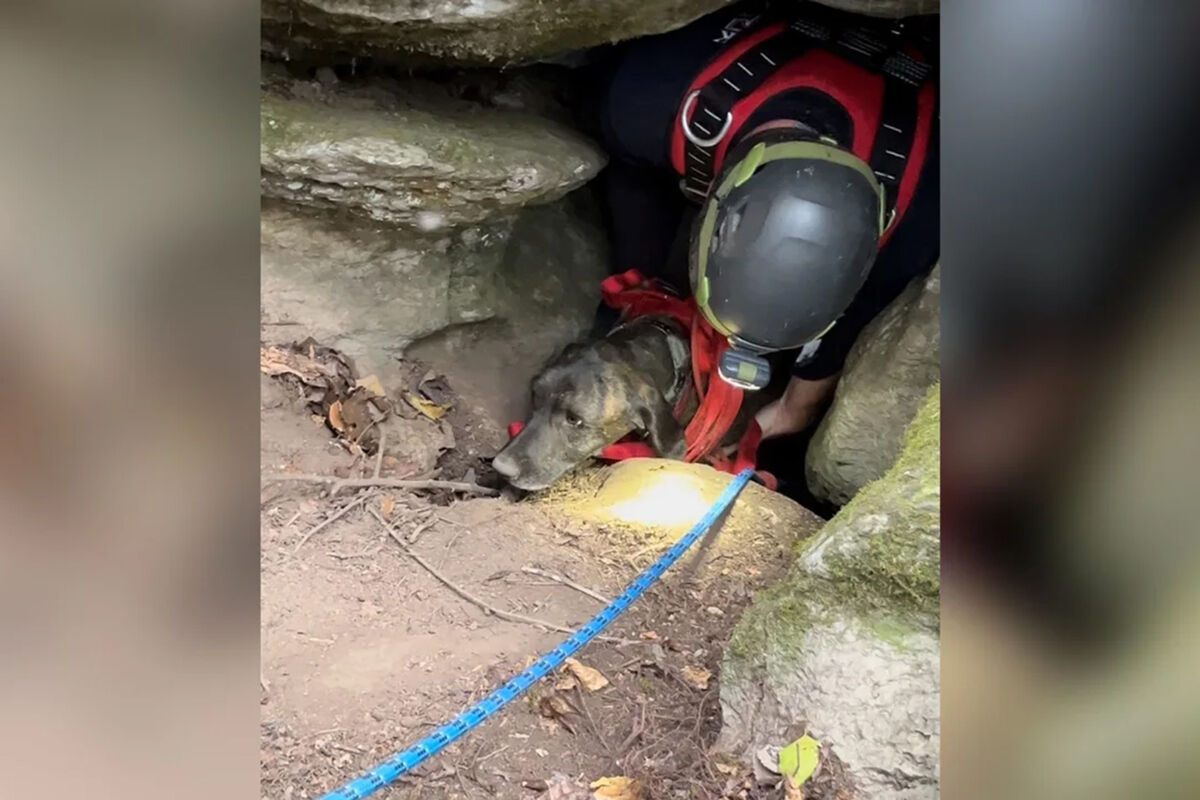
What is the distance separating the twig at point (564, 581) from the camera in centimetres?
151

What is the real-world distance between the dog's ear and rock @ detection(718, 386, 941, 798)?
0.89 meters

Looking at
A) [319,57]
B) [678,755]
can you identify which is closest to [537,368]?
[319,57]

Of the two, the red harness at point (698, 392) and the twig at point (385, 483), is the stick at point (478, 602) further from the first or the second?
the red harness at point (698, 392)

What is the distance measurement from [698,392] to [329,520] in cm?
104

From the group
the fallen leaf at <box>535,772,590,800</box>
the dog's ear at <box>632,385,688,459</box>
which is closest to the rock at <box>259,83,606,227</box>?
the dog's ear at <box>632,385,688,459</box>

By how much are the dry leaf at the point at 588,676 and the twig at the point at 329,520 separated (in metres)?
0.52

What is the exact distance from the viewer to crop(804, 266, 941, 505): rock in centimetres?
176

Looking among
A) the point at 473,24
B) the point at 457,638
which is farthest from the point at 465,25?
the point at 457,638
